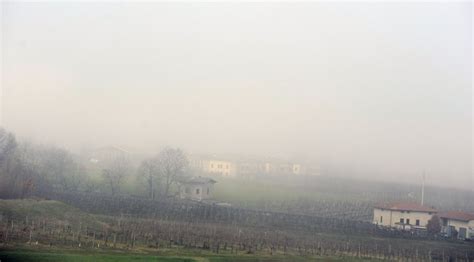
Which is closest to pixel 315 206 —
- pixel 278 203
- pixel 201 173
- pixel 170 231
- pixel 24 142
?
pixel 278 203

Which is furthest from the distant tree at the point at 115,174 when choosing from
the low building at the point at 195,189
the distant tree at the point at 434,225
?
the distant tree at the point at 434,225

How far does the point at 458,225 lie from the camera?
2631 centimetres

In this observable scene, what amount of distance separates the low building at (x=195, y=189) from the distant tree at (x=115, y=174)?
386cm

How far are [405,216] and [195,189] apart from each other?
11.6 meters

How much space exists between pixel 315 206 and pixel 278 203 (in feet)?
7.76

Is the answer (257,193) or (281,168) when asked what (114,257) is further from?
(281,168)

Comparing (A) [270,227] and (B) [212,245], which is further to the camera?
(A) [270,227]

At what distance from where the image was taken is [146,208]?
25.8m

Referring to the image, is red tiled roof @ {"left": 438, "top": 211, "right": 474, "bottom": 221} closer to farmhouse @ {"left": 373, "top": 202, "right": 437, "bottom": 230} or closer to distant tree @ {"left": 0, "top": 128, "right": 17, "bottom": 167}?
farmhouse @ {"left": 373, "top": 202, "right": 437, "bottom": 230}

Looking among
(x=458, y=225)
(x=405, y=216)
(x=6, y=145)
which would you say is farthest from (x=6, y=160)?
(x=458, y=225)

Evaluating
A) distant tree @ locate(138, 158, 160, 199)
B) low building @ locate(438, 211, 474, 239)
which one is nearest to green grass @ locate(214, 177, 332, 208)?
distant tree @ locate(138, 158, 160, 199)

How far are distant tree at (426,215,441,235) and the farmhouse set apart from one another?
30 centimetres

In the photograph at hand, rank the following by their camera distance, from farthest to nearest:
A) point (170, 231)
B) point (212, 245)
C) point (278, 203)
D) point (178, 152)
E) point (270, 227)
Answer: point (178, 152), point (278, 203), point (270, 227), point (170, 231), point (212, 245)

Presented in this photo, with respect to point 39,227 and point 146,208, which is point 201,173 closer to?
point 146,208
